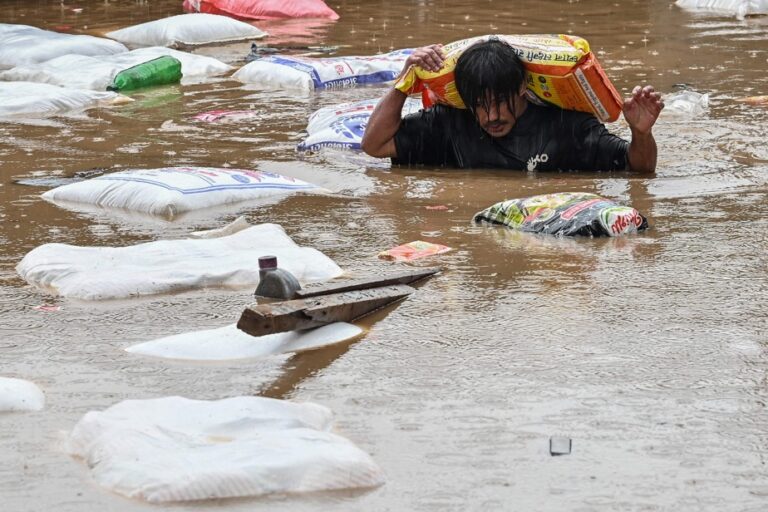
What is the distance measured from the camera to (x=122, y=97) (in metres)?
7.76

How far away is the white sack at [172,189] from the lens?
492cm

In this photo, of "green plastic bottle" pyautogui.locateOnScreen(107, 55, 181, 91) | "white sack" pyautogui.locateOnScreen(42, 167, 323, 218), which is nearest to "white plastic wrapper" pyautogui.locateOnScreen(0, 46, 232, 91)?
"green plastic bottle" pyautogui.locateOnScreen(107, 55, 181, 91)

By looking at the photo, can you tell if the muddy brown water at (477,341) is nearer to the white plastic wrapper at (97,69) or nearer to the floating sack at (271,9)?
the white plastic wrapper at (97,69)

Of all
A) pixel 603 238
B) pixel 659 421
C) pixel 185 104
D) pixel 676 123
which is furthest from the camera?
pixel 185 104

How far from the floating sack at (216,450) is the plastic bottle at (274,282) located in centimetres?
85

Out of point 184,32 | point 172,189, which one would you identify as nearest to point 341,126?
point 172,189

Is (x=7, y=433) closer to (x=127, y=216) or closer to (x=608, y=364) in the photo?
(x=608, y=364)

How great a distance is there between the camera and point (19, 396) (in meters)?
2.93

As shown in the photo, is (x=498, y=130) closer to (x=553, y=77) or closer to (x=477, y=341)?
(x=553, y=77)

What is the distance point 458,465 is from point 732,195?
2.77 meters

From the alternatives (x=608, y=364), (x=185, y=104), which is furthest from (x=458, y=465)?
(x=185, y=104)

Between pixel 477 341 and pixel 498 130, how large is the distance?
2.29 metres

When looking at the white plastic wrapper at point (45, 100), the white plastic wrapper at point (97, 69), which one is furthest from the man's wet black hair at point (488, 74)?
the white plastic wrapper at point (97, 69)

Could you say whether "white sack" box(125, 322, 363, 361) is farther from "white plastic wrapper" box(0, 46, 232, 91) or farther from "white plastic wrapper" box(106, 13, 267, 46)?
"white plastic wrapper" box(106, 13, 267, 46)
